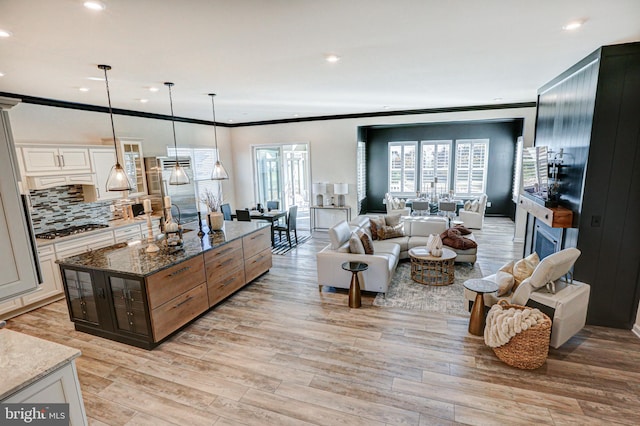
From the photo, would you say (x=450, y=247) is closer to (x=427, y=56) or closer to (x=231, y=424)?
(x=427, y=56)

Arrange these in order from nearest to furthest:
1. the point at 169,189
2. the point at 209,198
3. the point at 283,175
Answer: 1. the point at 169,189
2. the point at 209,198
3. the point at 283,175

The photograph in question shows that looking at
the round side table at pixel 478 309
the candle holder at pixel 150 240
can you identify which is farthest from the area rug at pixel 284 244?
the round side table at pixel 478 309

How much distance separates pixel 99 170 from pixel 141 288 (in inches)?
125

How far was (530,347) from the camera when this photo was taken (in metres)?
2.90

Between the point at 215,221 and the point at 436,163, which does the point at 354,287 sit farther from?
the point at 436,163

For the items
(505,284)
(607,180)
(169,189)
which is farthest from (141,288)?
(607,180)

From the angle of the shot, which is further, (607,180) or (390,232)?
(390,232)

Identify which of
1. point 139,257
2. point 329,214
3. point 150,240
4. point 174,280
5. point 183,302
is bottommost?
point 183,302

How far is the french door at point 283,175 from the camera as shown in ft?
28.9

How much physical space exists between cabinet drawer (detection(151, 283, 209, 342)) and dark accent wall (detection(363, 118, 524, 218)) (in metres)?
7.66

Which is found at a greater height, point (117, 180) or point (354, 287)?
point (117, 180)

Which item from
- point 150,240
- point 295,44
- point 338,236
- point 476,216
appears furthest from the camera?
point 476,216

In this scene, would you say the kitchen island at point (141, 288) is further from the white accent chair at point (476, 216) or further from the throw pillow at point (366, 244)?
the white accent chair at point (476, 216)

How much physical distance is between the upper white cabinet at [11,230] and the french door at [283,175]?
7.01 meters
